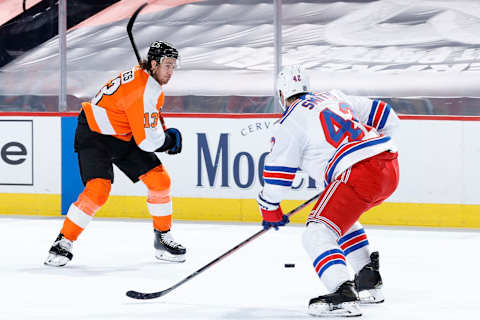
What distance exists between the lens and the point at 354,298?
134 inches

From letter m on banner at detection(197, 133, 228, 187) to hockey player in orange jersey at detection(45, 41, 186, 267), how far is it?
1.37 m

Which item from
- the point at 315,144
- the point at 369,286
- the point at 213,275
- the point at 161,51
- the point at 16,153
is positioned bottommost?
the point at 213,275

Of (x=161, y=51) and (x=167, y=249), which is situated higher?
(x=161, y=51)

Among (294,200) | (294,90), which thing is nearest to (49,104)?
(294,200)

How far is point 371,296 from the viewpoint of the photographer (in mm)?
3760

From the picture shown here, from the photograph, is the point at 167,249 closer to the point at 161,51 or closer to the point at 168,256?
the point at 168,256

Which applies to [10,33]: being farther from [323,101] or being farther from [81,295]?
[323,101]

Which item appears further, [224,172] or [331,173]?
[224,172]

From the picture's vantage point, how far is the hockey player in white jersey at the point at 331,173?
3.42m

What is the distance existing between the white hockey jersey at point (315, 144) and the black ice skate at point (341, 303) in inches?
15.6

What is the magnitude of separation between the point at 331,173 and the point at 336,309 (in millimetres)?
510

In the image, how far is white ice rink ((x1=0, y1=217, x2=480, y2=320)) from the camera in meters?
3.65

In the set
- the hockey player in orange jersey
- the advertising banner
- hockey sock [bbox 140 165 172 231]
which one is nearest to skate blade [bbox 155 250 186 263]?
the hockey player in orange jersey

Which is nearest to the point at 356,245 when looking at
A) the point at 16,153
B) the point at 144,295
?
the point at 144,295
